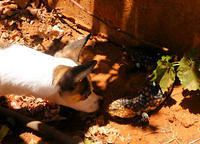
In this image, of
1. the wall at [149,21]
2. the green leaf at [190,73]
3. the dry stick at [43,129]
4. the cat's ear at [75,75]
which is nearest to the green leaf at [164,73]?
the green leaf at [190,73]

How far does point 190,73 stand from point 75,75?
171 cm

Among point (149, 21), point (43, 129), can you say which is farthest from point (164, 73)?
point (43, 129)

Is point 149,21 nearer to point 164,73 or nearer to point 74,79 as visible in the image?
point 164,73

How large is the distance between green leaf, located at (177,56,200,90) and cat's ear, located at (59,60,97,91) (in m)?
1.48

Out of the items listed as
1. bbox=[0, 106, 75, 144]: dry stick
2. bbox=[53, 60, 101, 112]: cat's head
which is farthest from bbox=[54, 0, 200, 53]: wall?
bbox=[0, 106, 75, 144]: dry stick

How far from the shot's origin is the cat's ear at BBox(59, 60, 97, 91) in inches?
90.0

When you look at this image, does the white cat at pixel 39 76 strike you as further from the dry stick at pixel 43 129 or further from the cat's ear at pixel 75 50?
the dry stick at pixel 43 129

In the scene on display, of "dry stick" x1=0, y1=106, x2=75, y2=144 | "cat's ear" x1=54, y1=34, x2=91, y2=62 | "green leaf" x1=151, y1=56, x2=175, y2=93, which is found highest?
"cat's ear" x1=54, y1=34, x2=91, y2=62

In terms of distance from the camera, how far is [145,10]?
139 inches

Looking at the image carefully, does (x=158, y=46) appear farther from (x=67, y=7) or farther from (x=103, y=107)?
(x=67, y=7)

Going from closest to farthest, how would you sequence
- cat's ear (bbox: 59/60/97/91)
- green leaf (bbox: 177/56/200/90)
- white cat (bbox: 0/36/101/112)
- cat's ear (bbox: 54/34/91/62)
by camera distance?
cat's ear (bbox: 59/60/97/91), white cat (bbox: 0/36/101/112), cat's ear (bbox: 54/34/91/62), green leaf (bbox: 177/56/200/90)

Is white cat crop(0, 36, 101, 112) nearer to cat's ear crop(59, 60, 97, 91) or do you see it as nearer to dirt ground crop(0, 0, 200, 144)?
cat's ear crop(59, 60, 97, 91)

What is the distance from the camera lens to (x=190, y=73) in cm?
310

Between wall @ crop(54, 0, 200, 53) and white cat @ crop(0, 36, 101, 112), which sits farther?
wall @ crop(54, 0, 200, 53)
